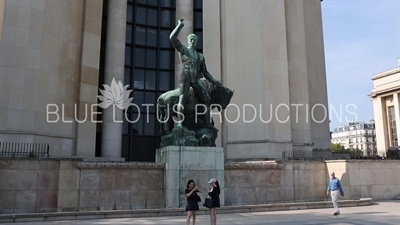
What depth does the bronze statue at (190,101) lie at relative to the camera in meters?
15.5

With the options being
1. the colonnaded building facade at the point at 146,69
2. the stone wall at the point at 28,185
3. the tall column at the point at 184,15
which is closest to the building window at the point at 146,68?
the colonnaded building facade at the point at 146,69

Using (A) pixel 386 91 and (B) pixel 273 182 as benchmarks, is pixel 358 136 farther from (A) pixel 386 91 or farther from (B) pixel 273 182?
(B) pixel 273 182

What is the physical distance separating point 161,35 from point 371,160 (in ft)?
64.6

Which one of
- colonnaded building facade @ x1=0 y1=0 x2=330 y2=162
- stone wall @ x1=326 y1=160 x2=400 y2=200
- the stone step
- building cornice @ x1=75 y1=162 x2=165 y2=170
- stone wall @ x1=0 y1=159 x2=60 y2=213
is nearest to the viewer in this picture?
the stone step

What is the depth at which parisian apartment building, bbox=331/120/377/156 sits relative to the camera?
15375cm

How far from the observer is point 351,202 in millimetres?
17297

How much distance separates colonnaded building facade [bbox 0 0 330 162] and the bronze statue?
9.48 meters

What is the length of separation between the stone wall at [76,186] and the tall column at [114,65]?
9.32m

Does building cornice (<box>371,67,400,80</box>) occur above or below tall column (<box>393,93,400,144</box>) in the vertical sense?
above

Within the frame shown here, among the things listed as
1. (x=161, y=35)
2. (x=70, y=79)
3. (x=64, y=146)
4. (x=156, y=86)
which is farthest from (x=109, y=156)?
Result: (x=161, y=35)

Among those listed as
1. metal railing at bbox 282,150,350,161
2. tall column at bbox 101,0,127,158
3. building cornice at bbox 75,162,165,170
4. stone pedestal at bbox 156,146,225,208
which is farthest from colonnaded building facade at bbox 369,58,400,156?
building cornice at bbox 75,162,165,170

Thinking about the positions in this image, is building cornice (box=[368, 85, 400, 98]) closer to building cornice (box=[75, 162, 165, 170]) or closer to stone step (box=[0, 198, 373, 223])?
stone step (box=[0, 198, 373, 223])

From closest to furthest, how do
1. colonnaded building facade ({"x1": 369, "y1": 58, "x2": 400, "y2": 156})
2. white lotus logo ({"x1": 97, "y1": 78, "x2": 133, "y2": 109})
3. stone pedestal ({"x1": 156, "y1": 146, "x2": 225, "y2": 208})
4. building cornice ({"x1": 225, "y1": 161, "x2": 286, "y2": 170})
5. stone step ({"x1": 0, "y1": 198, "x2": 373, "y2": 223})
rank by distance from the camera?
stone step ({"x1": 0, "y1": 198, "x2": 373, "y2": 223}) < stone pedestal ({"x1": 156, "y1": 146, "x2": 225, "y2": 208}) < building cornice ({"x1": 225, "y1": 161, "x2": 286, "y2": 170}) < white lotus logo ({"x1": 97, "y1": 78, "x2": 133, "y2": 109}) < colonnaded building facade ({"x1": 369, "y1": 58, "x2": 400, "y2": 156})

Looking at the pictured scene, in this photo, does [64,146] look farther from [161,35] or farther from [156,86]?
[161,35]
